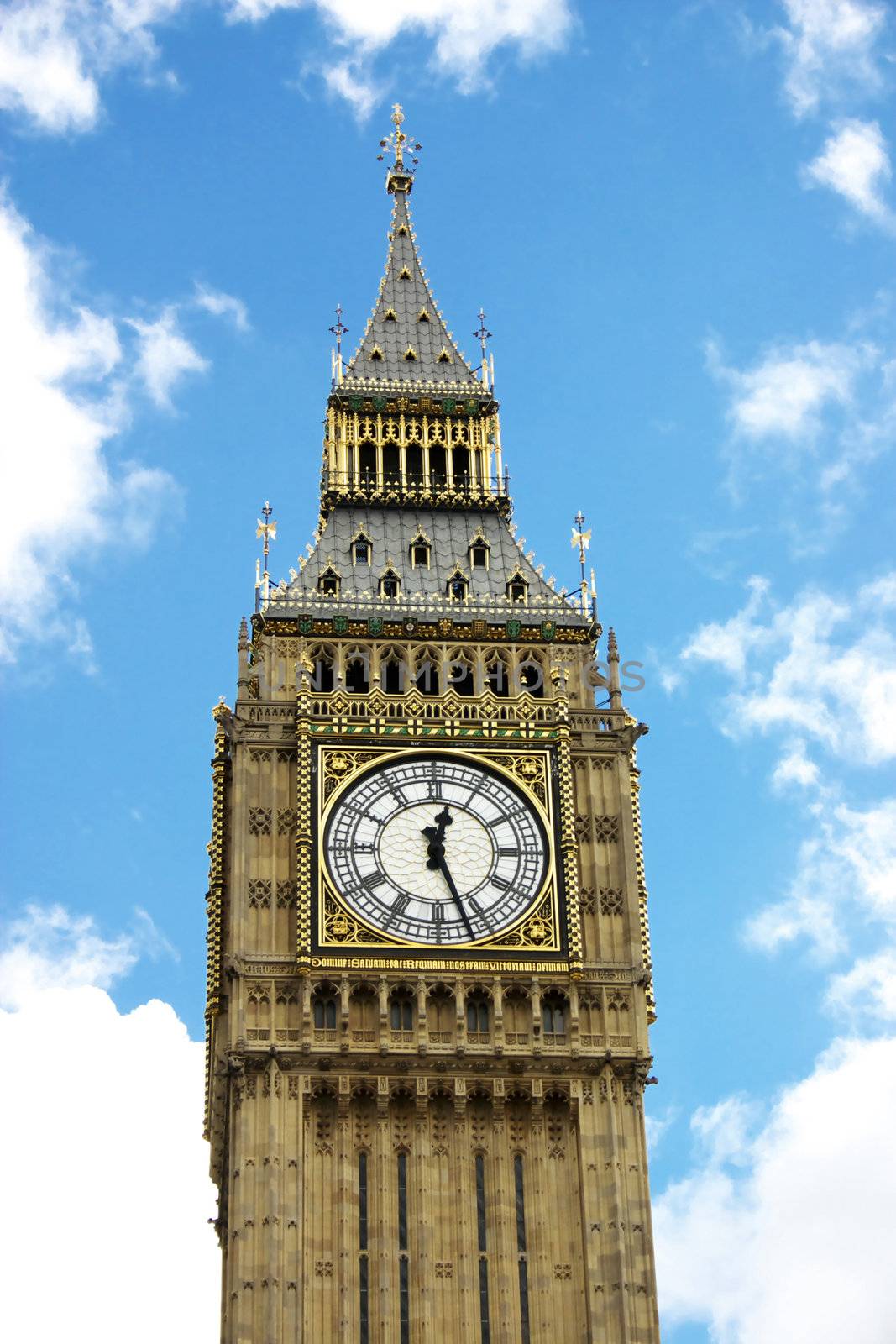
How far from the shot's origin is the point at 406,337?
7281cm

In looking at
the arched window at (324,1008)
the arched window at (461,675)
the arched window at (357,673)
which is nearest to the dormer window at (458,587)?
the arched window at (461,675)

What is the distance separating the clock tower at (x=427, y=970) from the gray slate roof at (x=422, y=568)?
0.29ft

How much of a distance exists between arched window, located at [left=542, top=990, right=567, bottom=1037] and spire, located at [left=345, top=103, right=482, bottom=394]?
15773 millimetres

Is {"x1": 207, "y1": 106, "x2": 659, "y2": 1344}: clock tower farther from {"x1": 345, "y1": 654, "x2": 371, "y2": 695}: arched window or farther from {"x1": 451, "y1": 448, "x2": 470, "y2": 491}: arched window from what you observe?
{"x1": 451, "y1": 448, "x2": 470, "y2": 491}: arched window

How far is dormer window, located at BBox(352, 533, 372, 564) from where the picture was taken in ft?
222

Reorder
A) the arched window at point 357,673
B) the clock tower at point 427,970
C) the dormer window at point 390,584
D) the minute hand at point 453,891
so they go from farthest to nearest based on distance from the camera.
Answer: the dormer window at point 390,584 → the arched window at point 357,673 → the minute hand at point 453,891 → the clock tower at point 427,970

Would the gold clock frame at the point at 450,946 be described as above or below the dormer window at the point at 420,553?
below

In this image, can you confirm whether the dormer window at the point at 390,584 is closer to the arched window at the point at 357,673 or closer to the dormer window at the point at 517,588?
the arched window at the point at 357,673

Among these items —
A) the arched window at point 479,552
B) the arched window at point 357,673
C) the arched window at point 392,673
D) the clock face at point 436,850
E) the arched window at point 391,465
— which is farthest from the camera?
the arched window at point 391,465

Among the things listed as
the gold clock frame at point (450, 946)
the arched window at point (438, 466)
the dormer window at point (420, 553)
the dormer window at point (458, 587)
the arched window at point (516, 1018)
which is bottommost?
the arched window at point (516, 1018)

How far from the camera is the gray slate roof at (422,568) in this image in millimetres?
66250

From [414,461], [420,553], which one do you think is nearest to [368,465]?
[414,461]

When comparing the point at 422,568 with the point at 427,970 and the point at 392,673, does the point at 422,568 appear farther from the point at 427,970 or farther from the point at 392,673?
the point at 427,970

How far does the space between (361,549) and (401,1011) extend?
11143mm
